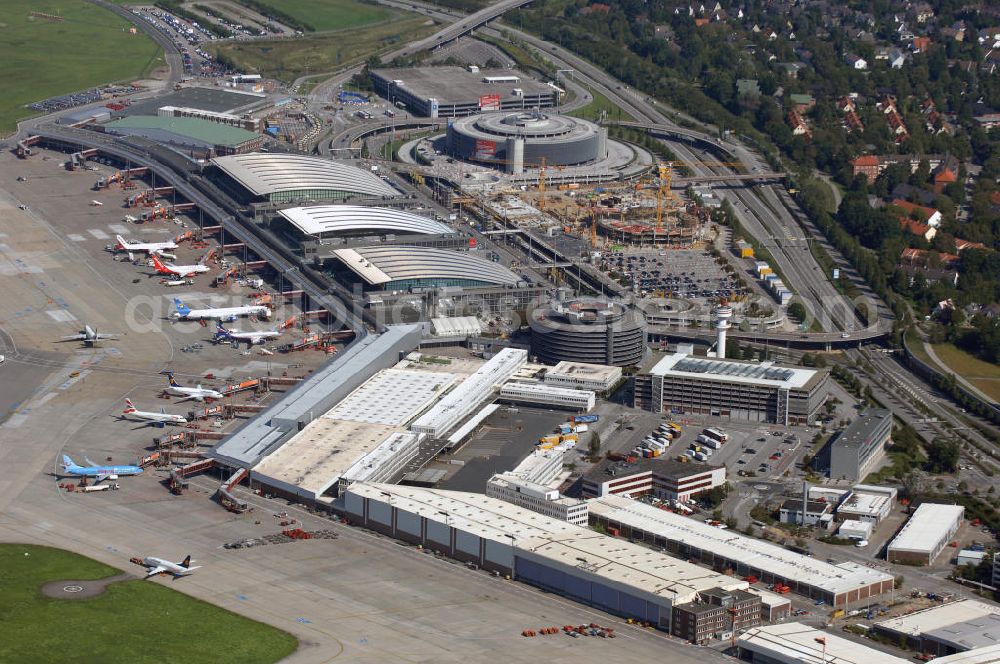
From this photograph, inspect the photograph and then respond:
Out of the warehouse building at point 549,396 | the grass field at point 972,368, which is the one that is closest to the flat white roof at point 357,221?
the warehouse building at point 549,396

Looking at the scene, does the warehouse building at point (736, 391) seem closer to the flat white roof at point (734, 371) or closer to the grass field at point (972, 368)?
the flat white roof at point (734, 371)

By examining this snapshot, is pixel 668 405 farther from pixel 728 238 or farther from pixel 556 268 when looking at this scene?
pixel 728 238

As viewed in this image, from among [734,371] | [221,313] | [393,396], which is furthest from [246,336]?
[734,371]

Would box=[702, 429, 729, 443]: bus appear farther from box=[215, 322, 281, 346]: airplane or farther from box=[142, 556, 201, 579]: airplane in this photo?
box=[142, 556, 201, 579]: airplane

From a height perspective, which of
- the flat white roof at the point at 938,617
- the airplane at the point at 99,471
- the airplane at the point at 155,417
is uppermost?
the airplane at the point at 155,417

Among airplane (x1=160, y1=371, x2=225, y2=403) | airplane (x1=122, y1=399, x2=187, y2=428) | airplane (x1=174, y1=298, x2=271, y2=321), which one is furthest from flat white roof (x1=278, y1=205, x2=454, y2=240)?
airplane (x1=122, y1=399, x2=187, y2=428)

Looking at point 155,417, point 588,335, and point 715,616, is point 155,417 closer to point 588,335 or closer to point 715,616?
point 588,335
